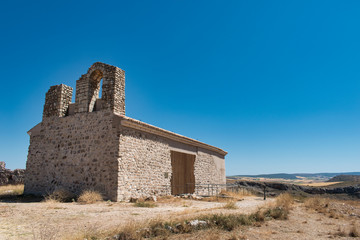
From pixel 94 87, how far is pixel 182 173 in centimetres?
772

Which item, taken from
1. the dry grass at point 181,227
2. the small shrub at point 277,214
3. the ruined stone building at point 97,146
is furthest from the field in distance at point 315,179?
the dry grass at point 181,227

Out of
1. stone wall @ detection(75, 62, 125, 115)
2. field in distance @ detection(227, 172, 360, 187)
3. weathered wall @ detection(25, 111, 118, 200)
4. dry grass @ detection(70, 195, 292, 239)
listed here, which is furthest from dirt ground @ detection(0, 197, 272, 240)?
field in distance @ detection(227, 172, 360, 187)

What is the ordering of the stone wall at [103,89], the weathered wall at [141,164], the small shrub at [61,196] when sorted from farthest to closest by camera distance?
1. the stone wall at [103,89]
2. the weathered wall at [141,164]
3. the small shrub at [61,196]

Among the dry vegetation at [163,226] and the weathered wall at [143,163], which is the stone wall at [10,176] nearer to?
the weathered wall at [143,163]

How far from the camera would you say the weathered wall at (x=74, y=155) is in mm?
11688

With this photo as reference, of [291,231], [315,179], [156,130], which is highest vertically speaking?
[156,130]

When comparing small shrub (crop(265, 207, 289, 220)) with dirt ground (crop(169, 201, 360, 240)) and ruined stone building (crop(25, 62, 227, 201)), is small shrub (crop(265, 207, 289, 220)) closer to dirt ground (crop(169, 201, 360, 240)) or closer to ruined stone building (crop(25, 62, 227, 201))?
dirt ground (crop(169, 201, 360, 240))

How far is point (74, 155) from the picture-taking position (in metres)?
12.7

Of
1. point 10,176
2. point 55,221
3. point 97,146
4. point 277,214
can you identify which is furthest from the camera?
point 10,176

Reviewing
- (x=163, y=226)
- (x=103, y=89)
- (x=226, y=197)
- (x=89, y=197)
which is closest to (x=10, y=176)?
(x=103, y=89)

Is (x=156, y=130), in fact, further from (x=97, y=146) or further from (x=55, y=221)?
(x=55, y=221)

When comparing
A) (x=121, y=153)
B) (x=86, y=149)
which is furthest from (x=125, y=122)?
(x=86, y=149)

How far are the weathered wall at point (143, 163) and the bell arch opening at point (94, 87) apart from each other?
2649 mm

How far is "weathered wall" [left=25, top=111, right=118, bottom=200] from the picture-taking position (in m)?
11.7
